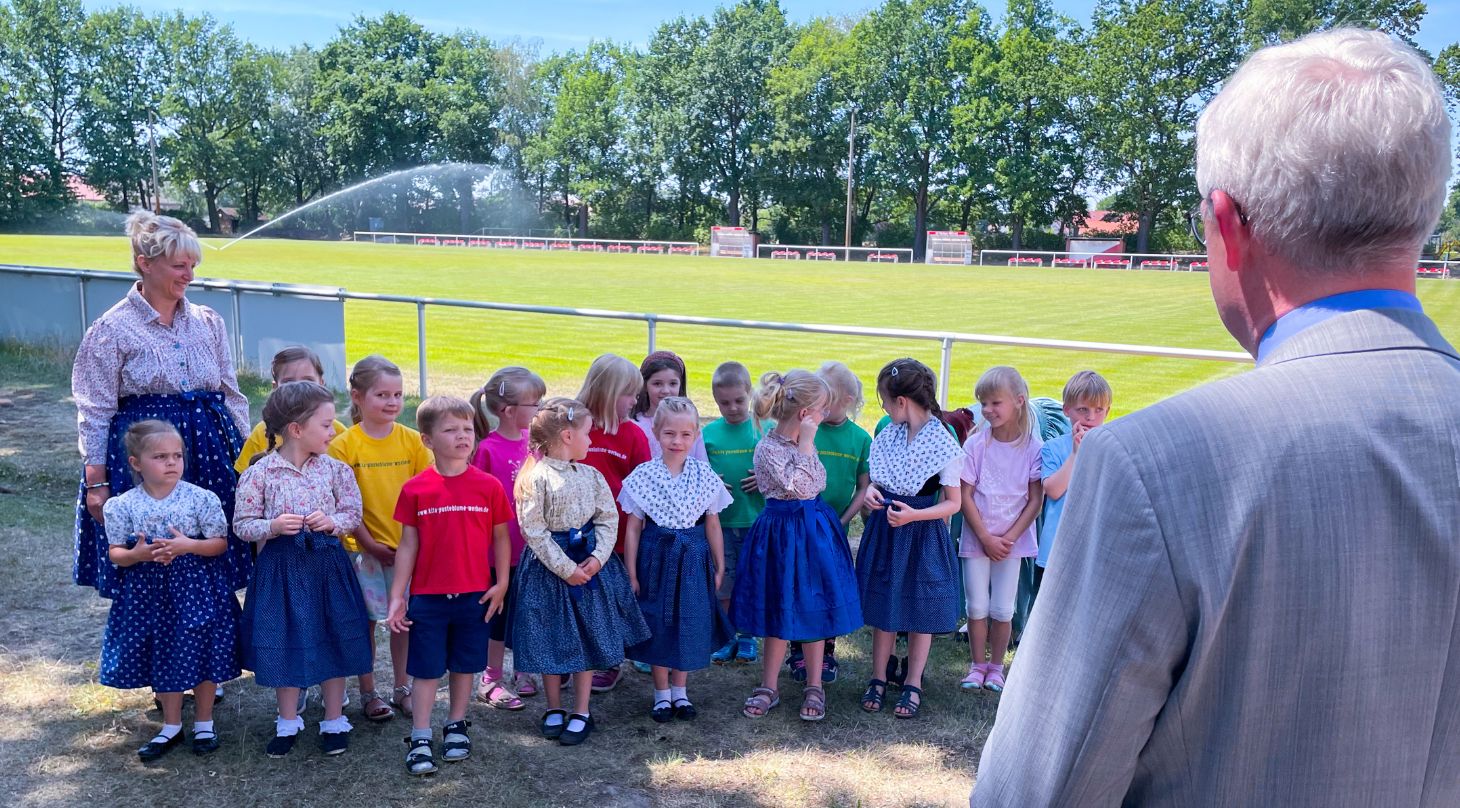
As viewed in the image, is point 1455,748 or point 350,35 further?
point 350,35

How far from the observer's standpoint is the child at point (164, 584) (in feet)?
12.5

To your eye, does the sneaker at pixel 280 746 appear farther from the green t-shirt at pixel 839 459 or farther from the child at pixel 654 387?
the green t-shirt at pixel 839 459

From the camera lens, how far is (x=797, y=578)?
14.4 ft

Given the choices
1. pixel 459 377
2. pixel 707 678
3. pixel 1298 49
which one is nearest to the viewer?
pixel 1298 49

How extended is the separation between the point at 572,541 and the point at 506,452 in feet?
2.22

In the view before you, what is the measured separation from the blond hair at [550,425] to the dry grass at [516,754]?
1.05m

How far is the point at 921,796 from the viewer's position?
376cm

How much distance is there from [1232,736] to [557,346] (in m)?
14.3

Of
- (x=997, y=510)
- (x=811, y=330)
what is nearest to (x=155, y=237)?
(x=997, y=510)

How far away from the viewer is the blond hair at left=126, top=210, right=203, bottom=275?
4.04 meters

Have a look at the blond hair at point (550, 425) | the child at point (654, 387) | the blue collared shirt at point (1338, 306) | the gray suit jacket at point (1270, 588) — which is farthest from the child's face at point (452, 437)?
the blue collared shirt at point (1338, 306)

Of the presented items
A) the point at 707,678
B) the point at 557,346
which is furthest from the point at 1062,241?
the point at 707,678

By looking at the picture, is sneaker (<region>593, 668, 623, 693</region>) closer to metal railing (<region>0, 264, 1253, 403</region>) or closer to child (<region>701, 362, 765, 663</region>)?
child (<region>701, 362, 765, 663</region>)

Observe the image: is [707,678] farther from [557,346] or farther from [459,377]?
[557,346]
